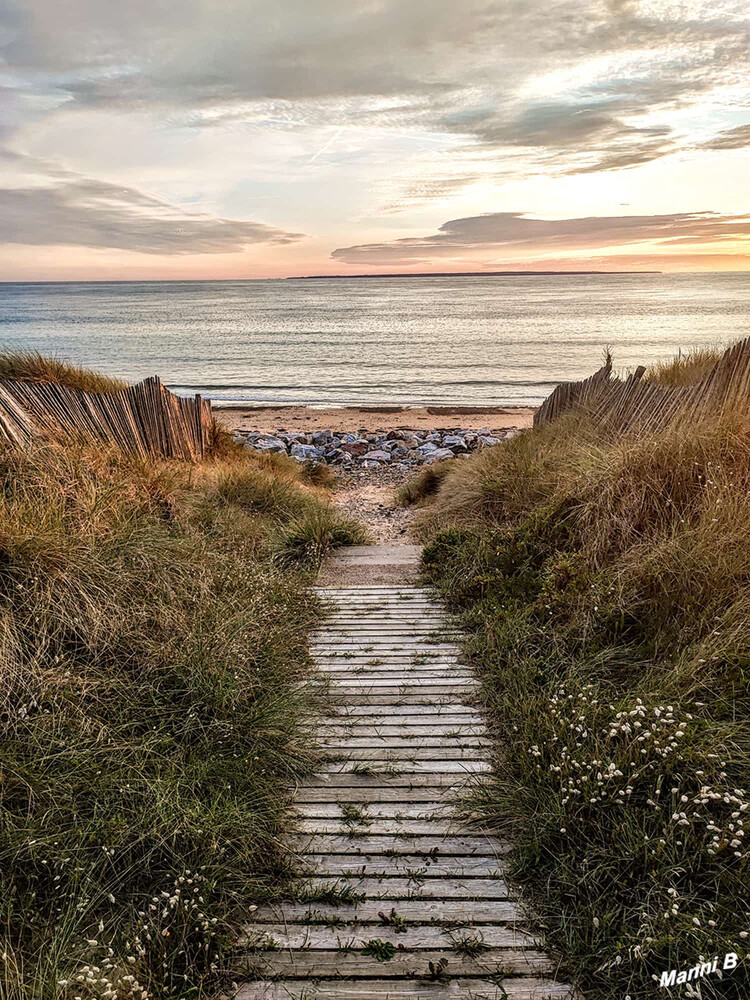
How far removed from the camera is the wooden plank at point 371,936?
256 cm

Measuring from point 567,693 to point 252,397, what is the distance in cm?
2394

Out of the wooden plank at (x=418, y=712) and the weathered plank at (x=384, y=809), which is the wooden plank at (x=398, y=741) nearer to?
the wooden plank at (x=418, y=712)

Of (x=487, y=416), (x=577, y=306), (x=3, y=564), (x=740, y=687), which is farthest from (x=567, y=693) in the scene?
(x=577, y=306)

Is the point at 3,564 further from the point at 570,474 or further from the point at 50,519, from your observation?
the point at 570,474

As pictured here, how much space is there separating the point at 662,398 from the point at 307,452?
934 centimetres

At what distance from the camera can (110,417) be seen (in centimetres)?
813

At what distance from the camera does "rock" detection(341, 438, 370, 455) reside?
51.8ft

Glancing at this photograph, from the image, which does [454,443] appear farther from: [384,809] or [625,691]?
[384,809]

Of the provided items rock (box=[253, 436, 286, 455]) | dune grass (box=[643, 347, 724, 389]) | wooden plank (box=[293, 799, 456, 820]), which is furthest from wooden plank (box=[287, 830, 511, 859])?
rock (box=[253, 436, 286, 455])

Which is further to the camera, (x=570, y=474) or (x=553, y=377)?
(x=553, y=377)

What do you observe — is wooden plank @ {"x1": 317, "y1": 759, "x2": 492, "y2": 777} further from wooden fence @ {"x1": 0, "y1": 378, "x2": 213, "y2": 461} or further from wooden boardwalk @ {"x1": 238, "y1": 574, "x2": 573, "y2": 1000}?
wooden fence @ {"x1": 0, "y1": 378, "x2": 213, "y2": 461}

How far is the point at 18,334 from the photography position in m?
56.9

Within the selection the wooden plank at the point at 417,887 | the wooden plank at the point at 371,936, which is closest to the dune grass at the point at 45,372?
the wooden plank at the point at 417,887

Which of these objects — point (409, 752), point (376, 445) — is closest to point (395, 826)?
point (409, 752)
